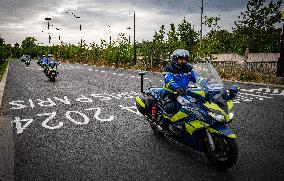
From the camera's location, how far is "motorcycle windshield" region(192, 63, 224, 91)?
467cm

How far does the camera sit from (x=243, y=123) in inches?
305

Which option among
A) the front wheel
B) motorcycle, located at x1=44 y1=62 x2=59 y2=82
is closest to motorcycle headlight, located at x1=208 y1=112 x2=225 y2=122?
the front wheel

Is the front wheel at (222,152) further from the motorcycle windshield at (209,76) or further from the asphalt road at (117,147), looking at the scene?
the motorcycle windshield at (209,76)

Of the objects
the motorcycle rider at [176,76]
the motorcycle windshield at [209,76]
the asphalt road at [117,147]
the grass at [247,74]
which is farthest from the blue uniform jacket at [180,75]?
the grass at [247,74]

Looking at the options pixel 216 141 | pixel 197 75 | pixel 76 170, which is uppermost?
pixel 197 75

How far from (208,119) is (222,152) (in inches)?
24.0

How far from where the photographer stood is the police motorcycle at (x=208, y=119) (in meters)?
4.47

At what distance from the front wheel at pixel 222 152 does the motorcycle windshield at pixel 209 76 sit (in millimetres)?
750

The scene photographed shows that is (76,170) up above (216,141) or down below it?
below

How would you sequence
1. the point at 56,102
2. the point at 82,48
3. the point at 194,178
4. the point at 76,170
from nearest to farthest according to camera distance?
the point at 194,178
the point at 76,170
the point at 56,102
the point at 82,48

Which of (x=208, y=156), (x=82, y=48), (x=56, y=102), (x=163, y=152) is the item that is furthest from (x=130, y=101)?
(x=82, y=48)

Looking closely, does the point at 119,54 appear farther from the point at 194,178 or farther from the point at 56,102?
the point at 194,178

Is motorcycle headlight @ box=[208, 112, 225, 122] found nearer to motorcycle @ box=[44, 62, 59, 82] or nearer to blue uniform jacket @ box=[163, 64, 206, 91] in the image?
blue uniform jacket @ box=[163, 64, 206, 91]

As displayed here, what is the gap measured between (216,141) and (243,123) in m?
3.29
